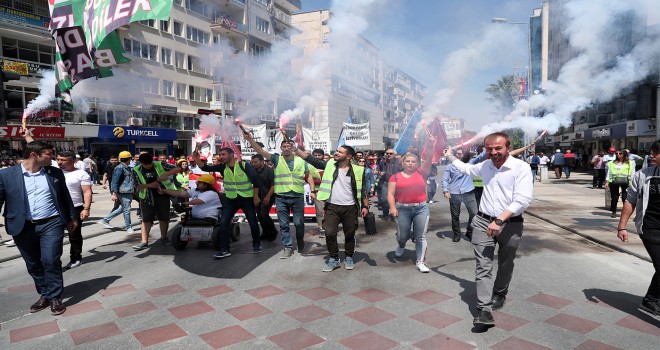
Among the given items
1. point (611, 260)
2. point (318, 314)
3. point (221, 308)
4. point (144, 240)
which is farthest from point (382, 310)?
point (144, 240)

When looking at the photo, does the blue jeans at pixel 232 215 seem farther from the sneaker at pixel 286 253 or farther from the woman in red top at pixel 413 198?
the woman in red top at pixel 413 198

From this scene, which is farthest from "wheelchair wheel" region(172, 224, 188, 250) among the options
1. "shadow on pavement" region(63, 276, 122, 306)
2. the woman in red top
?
the woman in red top

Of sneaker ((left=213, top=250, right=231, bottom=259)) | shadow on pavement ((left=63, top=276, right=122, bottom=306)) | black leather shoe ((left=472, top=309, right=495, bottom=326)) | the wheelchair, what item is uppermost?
the wheelchair

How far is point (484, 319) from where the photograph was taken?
148 inches

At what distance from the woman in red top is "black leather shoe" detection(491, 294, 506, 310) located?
142 cm

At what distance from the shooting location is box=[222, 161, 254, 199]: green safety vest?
6629 mm

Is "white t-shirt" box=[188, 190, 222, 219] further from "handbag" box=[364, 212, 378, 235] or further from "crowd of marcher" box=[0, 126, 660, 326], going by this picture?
"handbag" box=[364, 212, 378, 235]

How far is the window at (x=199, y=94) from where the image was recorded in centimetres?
3500

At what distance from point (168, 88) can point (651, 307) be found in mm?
33456

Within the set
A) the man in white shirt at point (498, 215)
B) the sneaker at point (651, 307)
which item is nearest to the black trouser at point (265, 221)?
the man in white shirt at point (498, 215)

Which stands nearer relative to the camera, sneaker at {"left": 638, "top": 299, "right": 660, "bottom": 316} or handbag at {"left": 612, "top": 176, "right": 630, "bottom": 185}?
sneaker at {"left": 638, "top": 299, "right": 660, "bottom": 316}

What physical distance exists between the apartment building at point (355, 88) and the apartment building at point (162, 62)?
3084mm

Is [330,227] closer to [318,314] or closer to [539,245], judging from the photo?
[318,314]

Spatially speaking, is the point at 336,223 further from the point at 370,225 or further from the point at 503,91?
the point at 503,91
